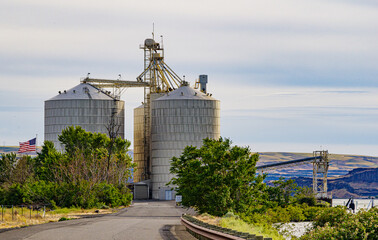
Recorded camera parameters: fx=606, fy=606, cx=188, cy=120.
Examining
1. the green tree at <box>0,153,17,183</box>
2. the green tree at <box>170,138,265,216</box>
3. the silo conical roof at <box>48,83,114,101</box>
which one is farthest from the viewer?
the silo conical roof at <box>48,83,114,101</box>

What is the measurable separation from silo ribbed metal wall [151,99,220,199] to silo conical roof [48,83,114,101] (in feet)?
41.5

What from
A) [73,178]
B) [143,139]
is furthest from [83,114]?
[73,178]

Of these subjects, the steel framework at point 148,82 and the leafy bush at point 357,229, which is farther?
the steel framework at point 148,82

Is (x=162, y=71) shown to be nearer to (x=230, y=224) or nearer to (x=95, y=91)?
(x=95, y=91)

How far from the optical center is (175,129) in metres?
125

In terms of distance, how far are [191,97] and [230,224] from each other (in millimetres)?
96256

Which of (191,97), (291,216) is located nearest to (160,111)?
(191,97)

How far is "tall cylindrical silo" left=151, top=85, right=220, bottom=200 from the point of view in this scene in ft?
409

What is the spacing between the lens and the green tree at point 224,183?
47.7m

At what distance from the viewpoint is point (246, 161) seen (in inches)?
1984

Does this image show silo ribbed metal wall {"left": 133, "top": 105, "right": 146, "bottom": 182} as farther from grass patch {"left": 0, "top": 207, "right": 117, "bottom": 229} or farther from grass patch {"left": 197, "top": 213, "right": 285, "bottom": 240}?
grass patch {"left": 197, "top": 213, "right": 285, "bottom": 240}

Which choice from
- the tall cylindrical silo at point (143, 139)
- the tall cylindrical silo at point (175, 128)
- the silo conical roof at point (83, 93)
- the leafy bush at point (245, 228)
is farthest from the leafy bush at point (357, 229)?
the tall cylindrical silo at point (143, 139)

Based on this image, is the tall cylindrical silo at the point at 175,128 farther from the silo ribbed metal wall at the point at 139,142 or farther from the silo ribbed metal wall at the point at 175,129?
the silo ribbed metal wall at the point at 139,142

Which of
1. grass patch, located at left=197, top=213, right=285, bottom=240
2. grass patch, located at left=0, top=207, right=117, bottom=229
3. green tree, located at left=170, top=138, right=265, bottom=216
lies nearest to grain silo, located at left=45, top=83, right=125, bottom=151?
grass patch, located at left=0, top=207, right=117, bottom=229
